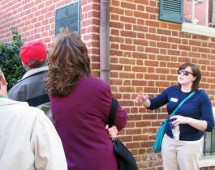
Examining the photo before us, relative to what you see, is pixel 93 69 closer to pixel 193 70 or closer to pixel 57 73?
pixel 193 70

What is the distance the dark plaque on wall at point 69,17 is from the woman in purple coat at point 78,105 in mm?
1854

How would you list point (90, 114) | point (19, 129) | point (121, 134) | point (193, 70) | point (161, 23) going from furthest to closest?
point (161, 23) < point (121, 134) < point (193, 70) < point (90, 114) < point (19, 129)

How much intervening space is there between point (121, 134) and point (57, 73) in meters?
2.03

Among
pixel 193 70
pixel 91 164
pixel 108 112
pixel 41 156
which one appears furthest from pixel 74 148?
pixel 193 70

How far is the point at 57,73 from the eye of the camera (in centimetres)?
264

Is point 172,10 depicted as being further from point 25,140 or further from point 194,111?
point 25,140

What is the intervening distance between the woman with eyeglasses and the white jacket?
2351 millimetres

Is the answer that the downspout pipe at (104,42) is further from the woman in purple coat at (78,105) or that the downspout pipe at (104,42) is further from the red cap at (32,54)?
the woman in purple coat at (78,105)

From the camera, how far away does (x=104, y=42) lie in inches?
167

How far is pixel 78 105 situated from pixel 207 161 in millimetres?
3399

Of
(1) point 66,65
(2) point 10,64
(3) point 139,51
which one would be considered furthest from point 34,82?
(2) point 10,64

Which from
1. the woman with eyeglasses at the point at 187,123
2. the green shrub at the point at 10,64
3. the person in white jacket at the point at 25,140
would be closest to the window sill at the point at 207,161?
the woman with eyeglasses at the point at 187,123

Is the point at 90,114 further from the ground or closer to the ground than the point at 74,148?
further from the ground

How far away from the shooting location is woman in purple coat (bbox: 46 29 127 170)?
8.56 ft
